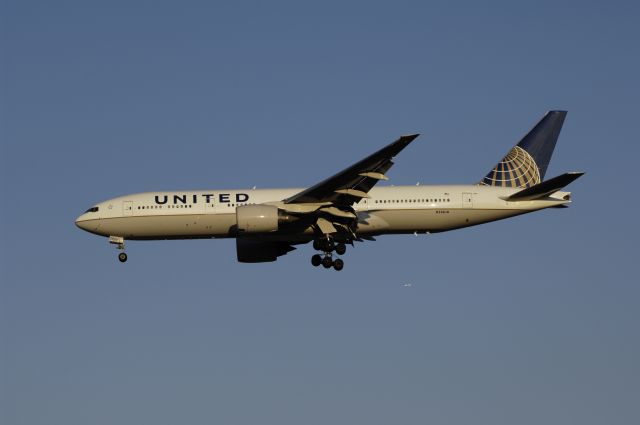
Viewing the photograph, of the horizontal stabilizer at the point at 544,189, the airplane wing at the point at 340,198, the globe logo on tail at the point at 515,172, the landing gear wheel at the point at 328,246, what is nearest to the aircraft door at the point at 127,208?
the airplane wing at the point at 340,198

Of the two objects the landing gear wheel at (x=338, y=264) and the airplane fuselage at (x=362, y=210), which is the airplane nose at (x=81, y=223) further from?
the landing gear wheel at (x=338, y=264)

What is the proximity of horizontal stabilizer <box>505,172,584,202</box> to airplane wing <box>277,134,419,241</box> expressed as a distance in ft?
22.9

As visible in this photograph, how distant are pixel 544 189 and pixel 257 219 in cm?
1260

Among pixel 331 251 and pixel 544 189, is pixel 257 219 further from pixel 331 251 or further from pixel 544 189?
pixel 544 189

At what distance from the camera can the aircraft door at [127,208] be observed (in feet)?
157

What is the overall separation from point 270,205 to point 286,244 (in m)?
5.22

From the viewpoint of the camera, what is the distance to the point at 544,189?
1839 inches

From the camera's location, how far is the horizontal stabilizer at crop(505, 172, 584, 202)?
148ft

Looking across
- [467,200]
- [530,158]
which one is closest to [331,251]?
[467,200]

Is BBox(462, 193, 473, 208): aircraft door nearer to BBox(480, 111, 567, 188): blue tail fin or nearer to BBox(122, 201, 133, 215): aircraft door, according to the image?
BBox(480, 111, 567, 188): blue tail fin

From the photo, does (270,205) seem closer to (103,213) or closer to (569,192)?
(103,213)

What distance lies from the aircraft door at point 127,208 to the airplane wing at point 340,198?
6.98 metres

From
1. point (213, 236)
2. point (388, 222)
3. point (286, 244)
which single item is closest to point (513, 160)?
point (388, 222)

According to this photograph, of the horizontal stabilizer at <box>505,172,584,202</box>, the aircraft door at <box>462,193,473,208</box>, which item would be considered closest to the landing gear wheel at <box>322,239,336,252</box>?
the aircraft door at <box>462,193,473,208</box>
